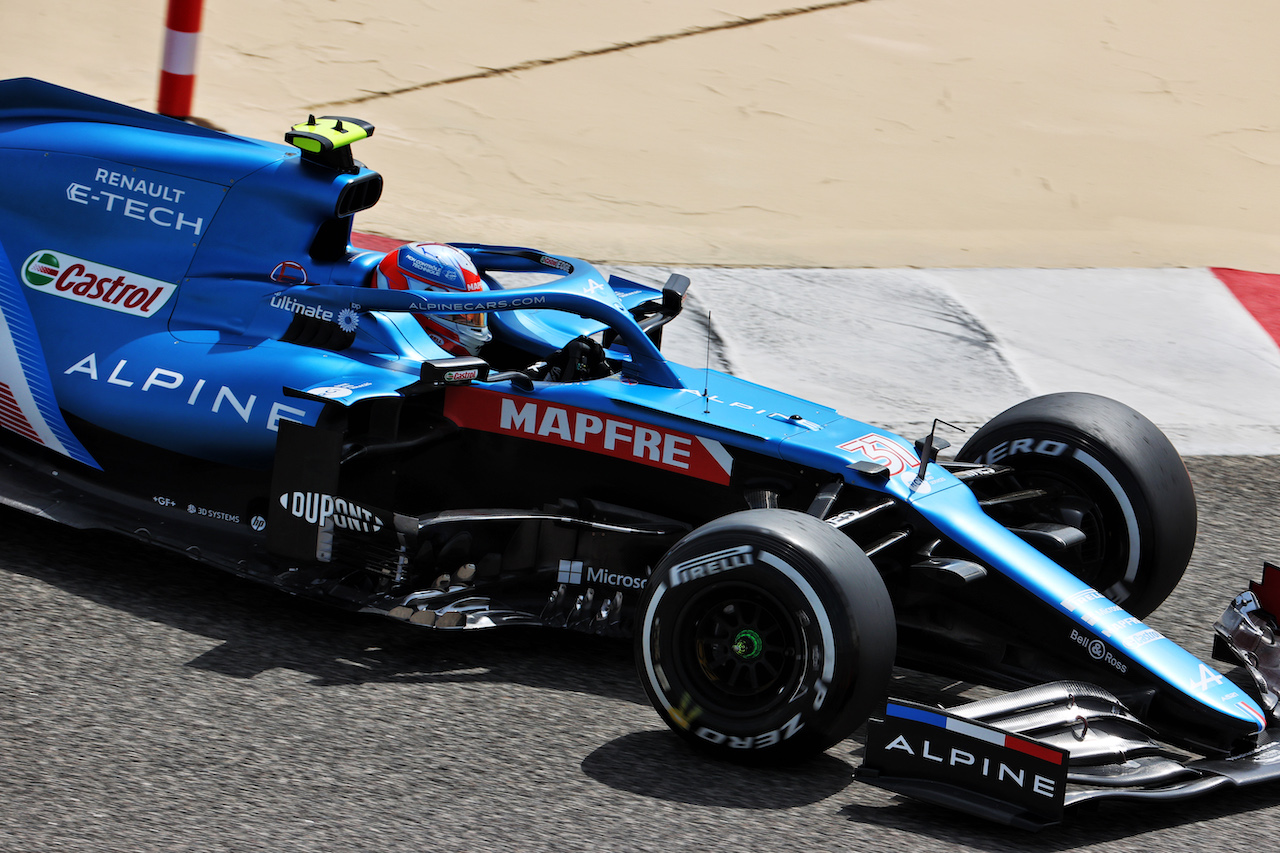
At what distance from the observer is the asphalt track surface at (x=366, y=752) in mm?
3660

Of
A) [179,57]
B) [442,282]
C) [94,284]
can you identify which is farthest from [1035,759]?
[179,57]

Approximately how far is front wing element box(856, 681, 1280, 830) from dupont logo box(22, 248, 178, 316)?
3.14 meters

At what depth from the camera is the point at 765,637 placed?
402 centimetres

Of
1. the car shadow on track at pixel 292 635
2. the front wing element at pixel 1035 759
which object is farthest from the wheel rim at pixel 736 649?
the car shadow on track at pixel 292 635

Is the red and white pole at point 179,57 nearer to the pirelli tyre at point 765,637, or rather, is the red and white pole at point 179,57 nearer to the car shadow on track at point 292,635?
the car shadow on track at point 292,635

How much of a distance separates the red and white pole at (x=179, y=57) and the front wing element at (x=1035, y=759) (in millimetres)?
6935

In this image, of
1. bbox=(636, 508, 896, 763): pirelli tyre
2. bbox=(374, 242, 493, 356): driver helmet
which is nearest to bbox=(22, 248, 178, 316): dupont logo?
bbox=(374, 242, 493, 356): driver helmet

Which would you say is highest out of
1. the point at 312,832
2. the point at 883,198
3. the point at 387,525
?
the point at 883,198

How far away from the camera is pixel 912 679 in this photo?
15.6ft

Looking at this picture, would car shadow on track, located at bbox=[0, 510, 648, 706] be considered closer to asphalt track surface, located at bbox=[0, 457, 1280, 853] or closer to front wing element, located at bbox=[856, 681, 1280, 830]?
asphalt track surface, located at bbox=[0, 457, 1280, 853]

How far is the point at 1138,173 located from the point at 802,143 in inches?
112

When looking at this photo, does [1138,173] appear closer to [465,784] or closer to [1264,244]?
[1264,244]

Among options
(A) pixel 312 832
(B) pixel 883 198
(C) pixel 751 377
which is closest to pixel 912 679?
(A) pixel 312 832

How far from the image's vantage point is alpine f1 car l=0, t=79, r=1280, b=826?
3.94 meters
